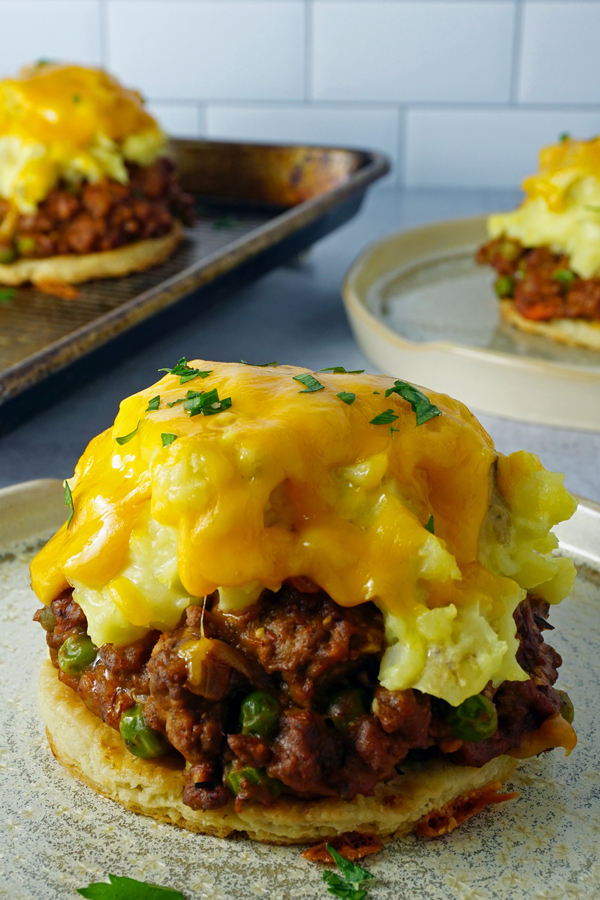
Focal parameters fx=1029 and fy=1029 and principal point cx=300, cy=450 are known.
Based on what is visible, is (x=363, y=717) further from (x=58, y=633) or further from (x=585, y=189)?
(x=585, y=189)

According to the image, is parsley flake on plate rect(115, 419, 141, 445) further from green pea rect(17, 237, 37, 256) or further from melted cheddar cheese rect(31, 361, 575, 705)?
green pea rect(17, 237, 37, 256)

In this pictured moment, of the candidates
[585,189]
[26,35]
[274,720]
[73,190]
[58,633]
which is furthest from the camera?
[26,35]

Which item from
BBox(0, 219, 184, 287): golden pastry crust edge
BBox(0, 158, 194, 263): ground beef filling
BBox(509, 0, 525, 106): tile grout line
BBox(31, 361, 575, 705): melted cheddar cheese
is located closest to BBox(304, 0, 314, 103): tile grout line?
BBox(509, 0, 525, 106): tile grout line

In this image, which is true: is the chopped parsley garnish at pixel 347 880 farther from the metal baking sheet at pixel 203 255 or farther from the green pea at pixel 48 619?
the metal baking sheet at pixel 203 255

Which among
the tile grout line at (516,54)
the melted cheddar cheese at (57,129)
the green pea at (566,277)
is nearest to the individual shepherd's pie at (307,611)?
the green pea at (566,277)

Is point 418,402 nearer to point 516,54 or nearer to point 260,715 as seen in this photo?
point 260,715

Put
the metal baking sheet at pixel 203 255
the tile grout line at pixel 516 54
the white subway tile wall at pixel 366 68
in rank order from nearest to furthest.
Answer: the metal baking sheet at pixel 203 255 → the tile grout line at pixel 516 54 → the white subway tile wall at pixel 366 68

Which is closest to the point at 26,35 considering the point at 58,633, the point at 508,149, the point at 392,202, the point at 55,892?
the point at 392,202
